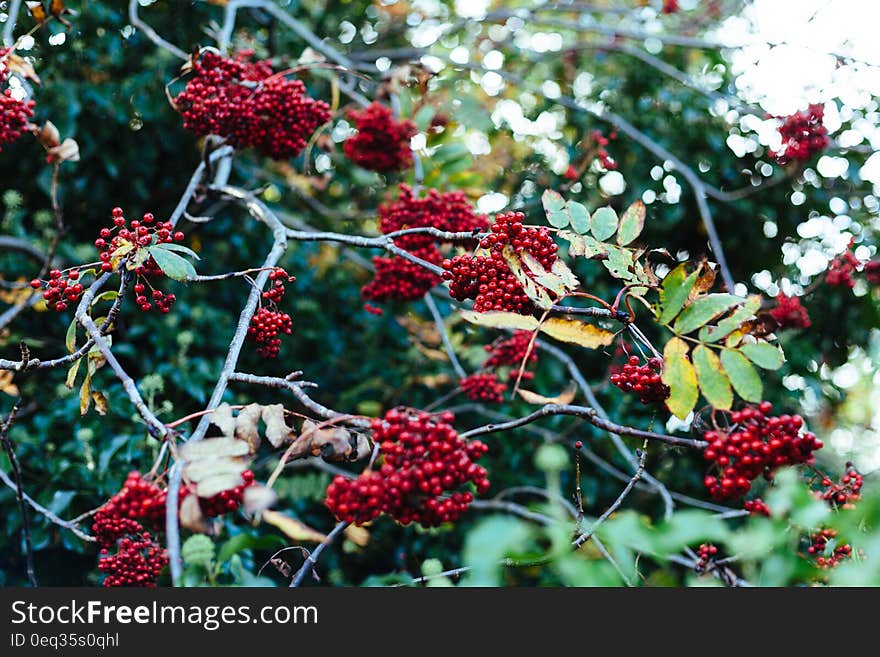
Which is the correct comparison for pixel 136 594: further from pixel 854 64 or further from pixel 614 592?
pixel 854 64

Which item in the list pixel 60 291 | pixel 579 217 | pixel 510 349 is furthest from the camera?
pixel 510 349

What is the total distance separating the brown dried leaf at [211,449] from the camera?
3.18ft

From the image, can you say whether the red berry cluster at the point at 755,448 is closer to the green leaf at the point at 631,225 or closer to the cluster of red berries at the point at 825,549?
the cluster of red berries at the point at 825,549

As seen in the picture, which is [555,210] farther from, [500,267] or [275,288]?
[275,288]

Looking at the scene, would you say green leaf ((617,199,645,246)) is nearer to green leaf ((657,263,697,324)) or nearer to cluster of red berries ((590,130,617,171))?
green leaf ((657,263,697,324))

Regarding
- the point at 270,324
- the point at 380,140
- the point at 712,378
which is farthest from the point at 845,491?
the point at 380,140

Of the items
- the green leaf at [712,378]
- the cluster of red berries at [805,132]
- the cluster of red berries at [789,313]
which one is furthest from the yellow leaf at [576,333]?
the cluster of red berries at [805,132]

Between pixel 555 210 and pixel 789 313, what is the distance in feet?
4.87

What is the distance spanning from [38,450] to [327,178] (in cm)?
160

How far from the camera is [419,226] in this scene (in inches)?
73.8

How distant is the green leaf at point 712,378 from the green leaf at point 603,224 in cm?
33

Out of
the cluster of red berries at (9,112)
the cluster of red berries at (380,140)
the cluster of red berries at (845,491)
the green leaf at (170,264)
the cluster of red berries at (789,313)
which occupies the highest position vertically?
the cluster of red berries at (380,140)

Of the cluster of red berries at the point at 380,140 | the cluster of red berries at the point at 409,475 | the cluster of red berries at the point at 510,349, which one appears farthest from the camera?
the cluster of red berries at the point at 380,140

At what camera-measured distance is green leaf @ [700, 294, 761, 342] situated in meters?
1.11
